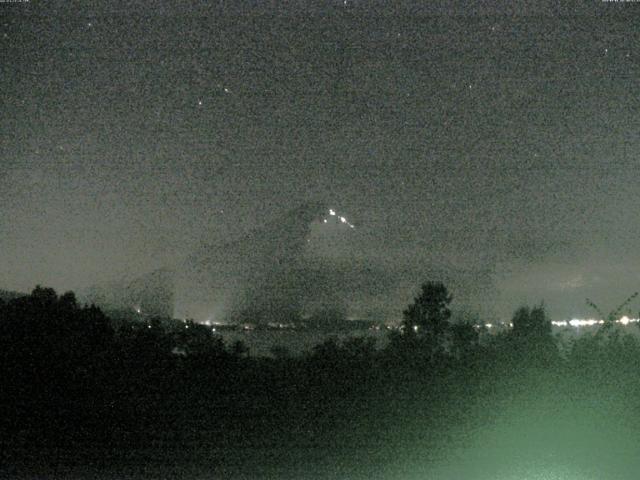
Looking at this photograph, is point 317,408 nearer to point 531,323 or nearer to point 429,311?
point 531,323

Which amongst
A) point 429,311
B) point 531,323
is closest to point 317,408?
point 531,323

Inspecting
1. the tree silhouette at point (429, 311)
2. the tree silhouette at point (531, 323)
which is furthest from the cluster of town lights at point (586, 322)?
the tree silhouette at point (429, 311)

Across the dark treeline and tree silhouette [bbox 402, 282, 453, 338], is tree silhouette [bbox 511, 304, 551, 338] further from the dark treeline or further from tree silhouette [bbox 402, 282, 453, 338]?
tree silhouette [bbox 402, 282, 453, 338]

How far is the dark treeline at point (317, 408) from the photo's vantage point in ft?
29.4

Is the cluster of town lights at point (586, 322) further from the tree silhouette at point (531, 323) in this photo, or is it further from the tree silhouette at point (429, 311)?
the tree silhouette at point (429, 311)

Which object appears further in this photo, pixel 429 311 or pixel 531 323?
pixel 429 311

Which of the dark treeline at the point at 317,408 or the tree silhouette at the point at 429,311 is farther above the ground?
the tree silhouette at the point at 429,311

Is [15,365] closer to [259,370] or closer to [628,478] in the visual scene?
[259,370]

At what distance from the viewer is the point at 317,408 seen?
1020 centimetres

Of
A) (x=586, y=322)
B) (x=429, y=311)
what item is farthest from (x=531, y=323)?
(x=429, y=311)

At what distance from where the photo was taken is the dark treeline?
353 inches

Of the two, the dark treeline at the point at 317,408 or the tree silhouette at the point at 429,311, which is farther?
the tree silhouette at the point at 429,311

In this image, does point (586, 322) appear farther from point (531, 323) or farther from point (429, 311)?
point (429, 311)

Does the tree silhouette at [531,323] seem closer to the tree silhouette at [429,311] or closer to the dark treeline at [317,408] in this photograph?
the dark treeline at [317,408]
